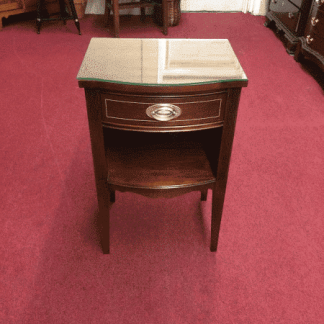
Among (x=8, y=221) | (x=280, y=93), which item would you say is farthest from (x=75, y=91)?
(x=280, y=93)

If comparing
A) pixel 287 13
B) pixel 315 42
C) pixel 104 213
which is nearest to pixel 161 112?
pixel 104 213

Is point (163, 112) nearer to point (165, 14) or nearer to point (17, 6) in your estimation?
point (165, 14)

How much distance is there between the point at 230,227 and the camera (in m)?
1.59

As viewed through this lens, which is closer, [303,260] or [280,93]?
[303,260]

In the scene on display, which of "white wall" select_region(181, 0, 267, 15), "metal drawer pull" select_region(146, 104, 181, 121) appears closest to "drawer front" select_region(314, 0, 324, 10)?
"white wall" select_region(181, 0, 267, 15)

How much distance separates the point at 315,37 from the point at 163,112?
2.52m

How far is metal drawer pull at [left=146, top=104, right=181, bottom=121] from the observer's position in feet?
3.25

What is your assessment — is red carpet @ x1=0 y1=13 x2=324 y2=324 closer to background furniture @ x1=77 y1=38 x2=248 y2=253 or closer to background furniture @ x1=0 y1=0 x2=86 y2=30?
background furniture @ x1=77 y1=38 x2=248 y2=253

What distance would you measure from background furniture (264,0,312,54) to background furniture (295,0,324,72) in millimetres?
145

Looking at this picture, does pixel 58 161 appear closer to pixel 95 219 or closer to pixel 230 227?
pixel 95 219

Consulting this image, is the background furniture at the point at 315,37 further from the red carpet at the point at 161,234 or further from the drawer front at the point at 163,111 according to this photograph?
the drawer front at the point at 163,111

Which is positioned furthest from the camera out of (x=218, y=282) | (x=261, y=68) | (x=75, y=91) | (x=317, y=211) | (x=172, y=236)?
(x=261, y=68)

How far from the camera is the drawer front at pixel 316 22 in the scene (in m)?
2.80

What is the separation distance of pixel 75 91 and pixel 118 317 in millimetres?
2003
